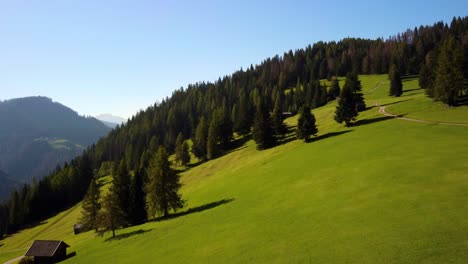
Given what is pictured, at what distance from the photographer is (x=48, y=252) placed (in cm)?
5244

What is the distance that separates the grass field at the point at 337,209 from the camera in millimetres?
23125

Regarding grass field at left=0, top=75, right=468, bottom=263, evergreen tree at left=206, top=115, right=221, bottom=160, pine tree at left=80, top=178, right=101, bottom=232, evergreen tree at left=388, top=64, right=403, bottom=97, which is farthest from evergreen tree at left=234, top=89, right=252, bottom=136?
pine tree at left=80, top=178, right=101, bottom=232

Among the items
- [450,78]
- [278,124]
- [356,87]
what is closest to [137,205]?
[278,124]

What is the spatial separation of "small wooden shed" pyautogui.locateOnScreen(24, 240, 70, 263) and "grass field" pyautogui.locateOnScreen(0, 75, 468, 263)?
11.4 feet

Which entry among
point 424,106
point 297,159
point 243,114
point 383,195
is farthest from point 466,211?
point 243,114

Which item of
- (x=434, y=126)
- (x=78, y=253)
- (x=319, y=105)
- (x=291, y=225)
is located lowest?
(x=78, y=253)

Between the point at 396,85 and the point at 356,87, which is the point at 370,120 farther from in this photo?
the point at 396,85

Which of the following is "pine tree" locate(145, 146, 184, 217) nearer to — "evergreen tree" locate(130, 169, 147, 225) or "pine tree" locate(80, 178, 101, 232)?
"evergreen tree" locate(130, 169, 147, 225)

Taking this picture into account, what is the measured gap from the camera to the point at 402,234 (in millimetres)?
23406

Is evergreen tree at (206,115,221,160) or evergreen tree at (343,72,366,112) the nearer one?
evergreen tree at (343,72,366,112)

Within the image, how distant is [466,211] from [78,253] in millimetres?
52008

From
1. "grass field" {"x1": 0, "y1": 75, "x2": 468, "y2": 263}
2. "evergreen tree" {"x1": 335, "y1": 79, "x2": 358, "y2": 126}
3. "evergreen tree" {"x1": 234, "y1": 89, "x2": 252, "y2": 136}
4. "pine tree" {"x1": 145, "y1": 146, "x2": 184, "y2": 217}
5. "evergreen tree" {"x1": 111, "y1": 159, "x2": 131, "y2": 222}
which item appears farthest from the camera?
"evergreen tree" {"x1": 234, "y1": 89, "x2": 252, "y2": 136}

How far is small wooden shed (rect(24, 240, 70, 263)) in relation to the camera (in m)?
51.6

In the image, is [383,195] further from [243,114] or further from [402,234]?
[243,114]
